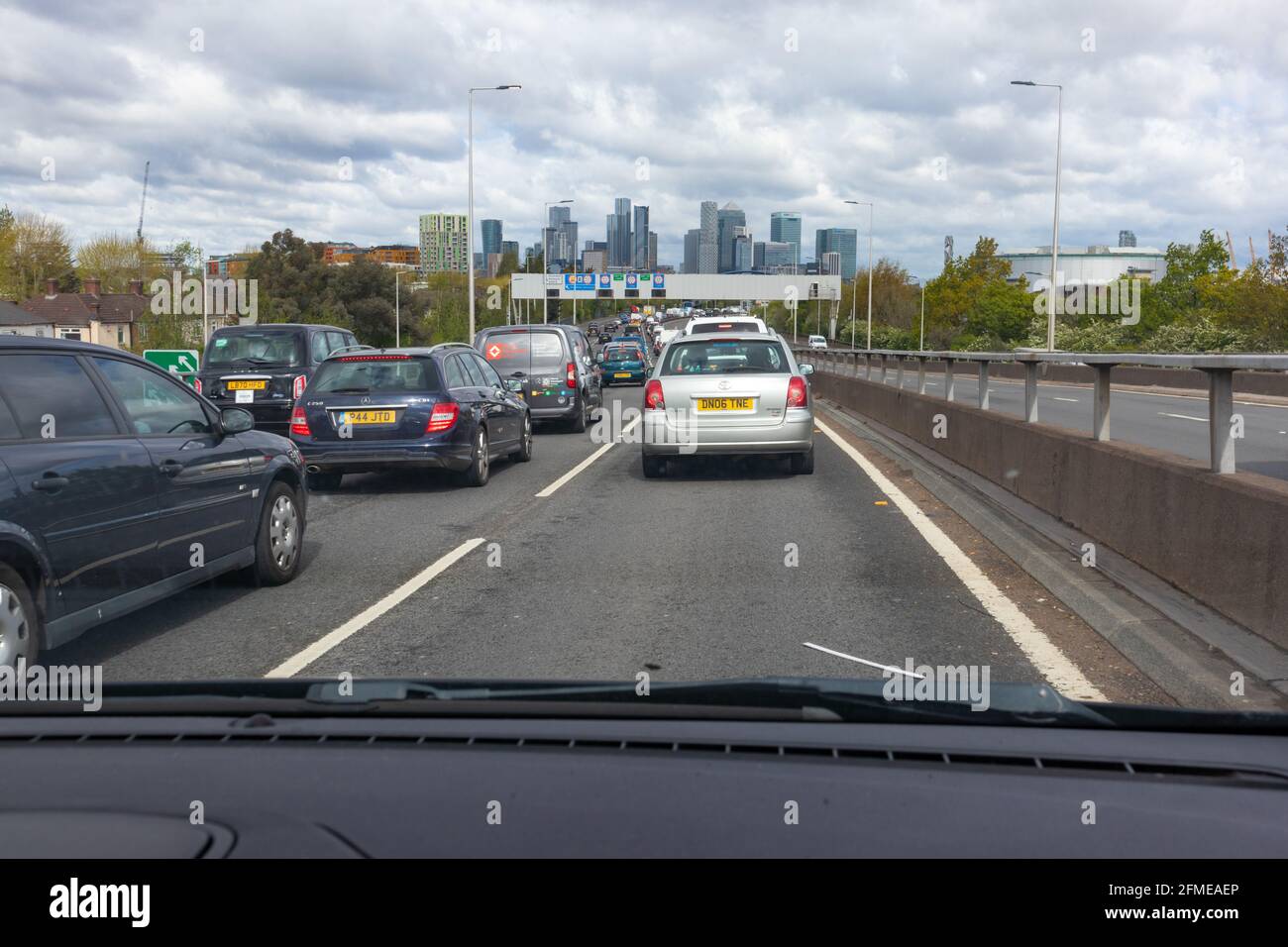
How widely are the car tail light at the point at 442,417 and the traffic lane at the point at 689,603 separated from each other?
1733 millimetres

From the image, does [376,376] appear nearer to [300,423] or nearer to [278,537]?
[300,423]

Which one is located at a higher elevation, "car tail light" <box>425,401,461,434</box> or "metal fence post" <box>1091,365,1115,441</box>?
"metal fence post" <box>1091,365,1115,441</box>

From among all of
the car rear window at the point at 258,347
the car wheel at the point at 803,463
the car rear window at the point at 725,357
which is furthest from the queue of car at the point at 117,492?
the car rear window at the point at 258,347

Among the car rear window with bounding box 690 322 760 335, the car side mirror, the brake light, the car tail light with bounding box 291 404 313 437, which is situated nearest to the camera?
the car side mirror

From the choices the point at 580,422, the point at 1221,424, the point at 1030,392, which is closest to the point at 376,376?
the point at 1030,392

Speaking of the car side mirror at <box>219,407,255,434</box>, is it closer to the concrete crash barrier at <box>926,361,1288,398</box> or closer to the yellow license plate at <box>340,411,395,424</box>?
the yellow license plate at <box>340,411,395,424</box>

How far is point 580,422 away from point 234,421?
1454 cm

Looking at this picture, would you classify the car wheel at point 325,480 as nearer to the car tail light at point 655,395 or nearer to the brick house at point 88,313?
the car tail light at point 655,395

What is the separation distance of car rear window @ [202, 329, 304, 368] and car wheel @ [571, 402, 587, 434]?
495 centimetres

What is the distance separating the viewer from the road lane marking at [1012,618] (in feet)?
18.4

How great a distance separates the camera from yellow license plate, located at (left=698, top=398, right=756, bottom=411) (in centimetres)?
1381

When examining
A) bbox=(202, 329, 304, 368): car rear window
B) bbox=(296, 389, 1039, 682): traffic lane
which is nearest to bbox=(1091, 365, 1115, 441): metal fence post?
bbox=(296, 389, 1039, 682): traffic lane

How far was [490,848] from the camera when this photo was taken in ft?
7.18

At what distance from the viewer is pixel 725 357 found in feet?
47.4
